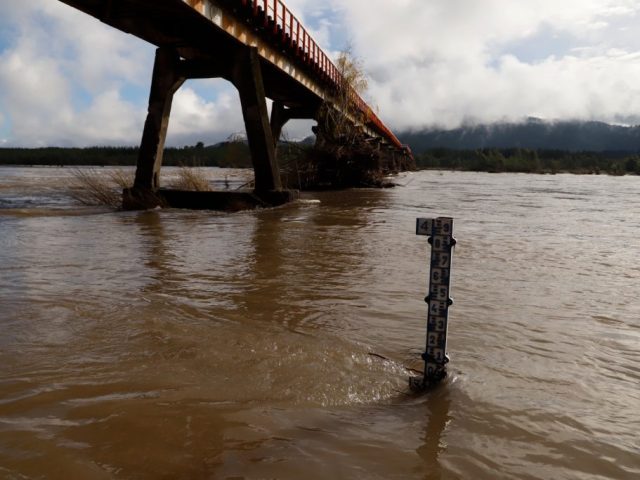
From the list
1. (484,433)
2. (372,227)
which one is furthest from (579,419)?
(372,227)

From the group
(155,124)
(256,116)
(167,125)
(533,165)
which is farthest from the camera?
(533,165)

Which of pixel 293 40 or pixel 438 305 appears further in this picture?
pixel 293 40

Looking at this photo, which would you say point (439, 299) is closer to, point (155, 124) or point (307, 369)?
point (307, 369)

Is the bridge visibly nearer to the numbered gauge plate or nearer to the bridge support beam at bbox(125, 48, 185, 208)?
the bridge support beam at bbox(125, 48, 185, 208)

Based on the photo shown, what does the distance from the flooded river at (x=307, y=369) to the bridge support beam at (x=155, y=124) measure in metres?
8.37

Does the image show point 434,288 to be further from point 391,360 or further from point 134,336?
point 134,336

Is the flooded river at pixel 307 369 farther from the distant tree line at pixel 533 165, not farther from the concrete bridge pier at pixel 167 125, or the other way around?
the distant tree line at pixel 533 165

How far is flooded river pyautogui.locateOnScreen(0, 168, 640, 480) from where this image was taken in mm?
2160

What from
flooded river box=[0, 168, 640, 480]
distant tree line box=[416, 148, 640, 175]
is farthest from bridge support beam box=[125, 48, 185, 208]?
distant tree line box=[416, 148, 640, 175]

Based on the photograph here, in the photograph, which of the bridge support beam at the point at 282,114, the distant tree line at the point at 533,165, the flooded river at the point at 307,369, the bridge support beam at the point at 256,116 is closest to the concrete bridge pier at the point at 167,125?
the bridge support beam at the point at 256,116

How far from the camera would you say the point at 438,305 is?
293 cm

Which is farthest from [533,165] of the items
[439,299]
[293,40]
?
[439,299]

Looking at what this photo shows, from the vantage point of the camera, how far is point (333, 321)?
4.11 metres

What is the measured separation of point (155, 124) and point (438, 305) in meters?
13.9
